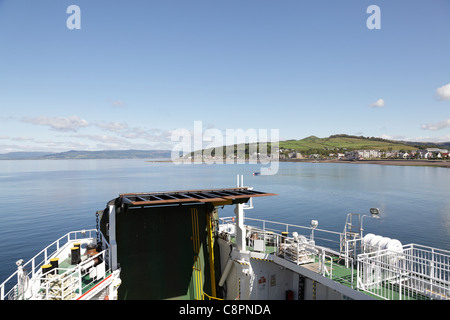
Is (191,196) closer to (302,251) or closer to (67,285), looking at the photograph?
(302,251)

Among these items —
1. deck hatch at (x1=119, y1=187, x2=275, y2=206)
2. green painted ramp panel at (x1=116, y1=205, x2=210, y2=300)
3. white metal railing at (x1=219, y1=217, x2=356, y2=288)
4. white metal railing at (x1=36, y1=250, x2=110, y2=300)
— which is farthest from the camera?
green painted ramp panel at (x1=116, y1=205, x2=210, y2=300)

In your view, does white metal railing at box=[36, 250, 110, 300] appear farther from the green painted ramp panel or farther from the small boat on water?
the green painted ramp panel

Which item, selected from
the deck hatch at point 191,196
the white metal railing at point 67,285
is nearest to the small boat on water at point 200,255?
the deck hatch at point 191,196

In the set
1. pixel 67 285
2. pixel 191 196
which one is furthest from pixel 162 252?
pixel 67 285

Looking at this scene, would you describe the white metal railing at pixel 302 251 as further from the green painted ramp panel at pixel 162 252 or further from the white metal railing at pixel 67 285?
the white metal railing at pixel 67 285

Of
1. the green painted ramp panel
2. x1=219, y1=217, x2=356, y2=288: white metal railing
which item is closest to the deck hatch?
the green painted ramp panel

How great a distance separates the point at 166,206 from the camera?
14953 millimetres

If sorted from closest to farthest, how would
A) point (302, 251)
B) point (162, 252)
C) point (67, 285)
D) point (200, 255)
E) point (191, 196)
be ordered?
point (67, 285) < point (302, 251) < point (191, 196) < point (162, 252) < point (200, 255)

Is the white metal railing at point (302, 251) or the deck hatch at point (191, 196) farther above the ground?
the deck hatch at point (191, 196)

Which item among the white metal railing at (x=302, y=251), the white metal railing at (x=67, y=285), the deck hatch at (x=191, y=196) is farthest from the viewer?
the deck hatch at (x=191, y=196)

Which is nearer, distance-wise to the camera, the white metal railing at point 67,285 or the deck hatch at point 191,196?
the white metal railing at point 67,285

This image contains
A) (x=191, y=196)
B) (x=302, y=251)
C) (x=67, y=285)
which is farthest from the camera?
(x=191, y=196)
